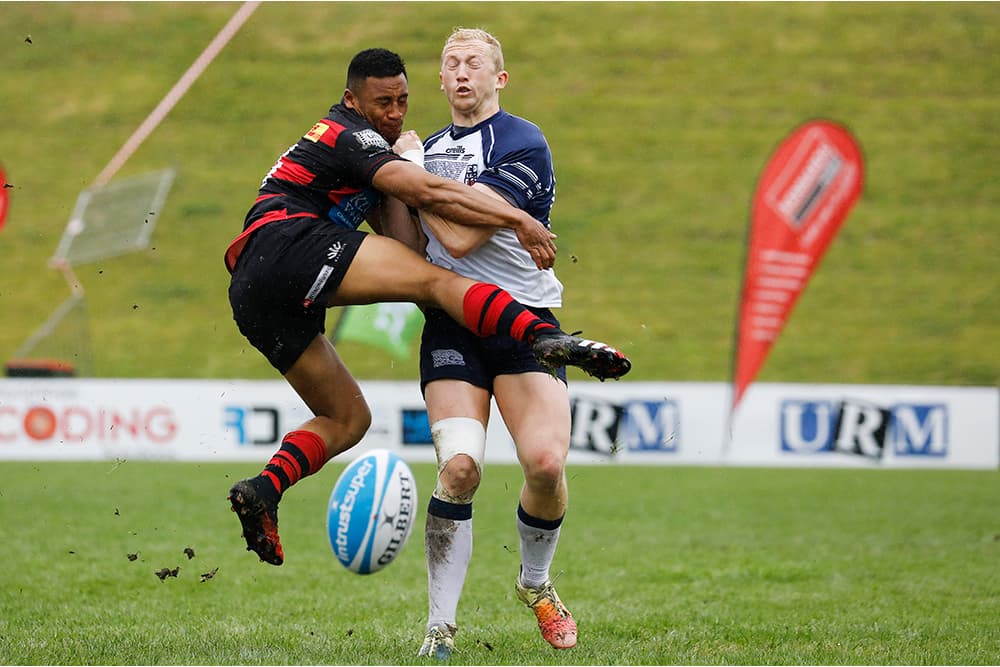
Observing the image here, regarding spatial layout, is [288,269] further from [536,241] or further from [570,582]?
[570,582]

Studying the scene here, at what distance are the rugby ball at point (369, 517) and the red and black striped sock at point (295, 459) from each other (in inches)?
11.3

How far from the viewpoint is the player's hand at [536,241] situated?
5.37 metres

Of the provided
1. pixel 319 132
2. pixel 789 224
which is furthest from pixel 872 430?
pixel 319 132

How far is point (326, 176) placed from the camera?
18.1 feet

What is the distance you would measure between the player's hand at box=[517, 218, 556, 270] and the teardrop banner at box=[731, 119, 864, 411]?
1586cm

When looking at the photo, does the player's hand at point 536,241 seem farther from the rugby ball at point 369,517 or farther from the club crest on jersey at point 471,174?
the rugby ball at point 369,517

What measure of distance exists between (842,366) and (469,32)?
57.0 ft

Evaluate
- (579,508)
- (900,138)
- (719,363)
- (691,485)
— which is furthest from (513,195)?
(900,138)

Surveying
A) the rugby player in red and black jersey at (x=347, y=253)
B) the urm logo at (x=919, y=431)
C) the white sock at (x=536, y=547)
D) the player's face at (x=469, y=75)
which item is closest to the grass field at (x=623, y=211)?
the urm logo at (x=919, y=431)

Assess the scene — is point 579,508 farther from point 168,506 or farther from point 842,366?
point 842,366

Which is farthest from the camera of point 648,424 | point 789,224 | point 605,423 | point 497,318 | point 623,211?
point 623,211

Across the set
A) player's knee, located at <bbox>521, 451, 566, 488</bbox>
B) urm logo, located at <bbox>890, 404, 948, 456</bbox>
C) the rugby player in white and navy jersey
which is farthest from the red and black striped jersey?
urm logo, located at <bbox>890, 404, 948, 456</bbox>

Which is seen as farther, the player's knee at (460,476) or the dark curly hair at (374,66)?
the dark curly hair at (374,66)

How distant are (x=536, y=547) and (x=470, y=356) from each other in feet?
3.03
